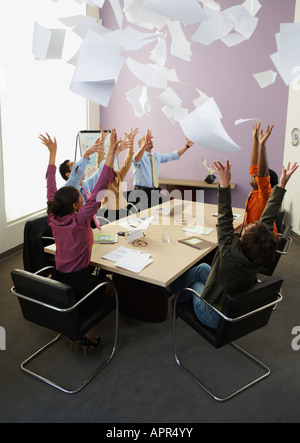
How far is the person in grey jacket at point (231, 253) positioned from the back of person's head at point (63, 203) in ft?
3.16

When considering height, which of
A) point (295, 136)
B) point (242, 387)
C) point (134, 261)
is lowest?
point (242, 387)

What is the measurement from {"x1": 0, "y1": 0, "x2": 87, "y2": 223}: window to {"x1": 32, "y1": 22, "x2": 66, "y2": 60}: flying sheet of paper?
9.78 feet

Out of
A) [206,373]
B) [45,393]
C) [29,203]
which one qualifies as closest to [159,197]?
[29,203]

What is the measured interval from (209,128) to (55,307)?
1.34 metres

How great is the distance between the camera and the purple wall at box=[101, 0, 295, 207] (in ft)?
Answer: 17.6

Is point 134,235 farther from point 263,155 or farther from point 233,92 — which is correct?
point 233,92

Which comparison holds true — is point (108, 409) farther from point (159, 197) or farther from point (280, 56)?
point (159, 197)

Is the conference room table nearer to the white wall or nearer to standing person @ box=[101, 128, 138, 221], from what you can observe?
standing person @ box=[101, 128, 138, 221]

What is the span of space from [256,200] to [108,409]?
1.88 metres

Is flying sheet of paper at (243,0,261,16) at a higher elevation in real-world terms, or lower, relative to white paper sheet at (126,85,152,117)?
higher

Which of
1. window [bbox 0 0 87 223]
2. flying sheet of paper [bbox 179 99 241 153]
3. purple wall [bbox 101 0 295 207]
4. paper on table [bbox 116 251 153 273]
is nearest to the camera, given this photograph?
flying sheet of paper [bbox 179 99 241 153]

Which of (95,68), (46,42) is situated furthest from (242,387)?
(46,42)

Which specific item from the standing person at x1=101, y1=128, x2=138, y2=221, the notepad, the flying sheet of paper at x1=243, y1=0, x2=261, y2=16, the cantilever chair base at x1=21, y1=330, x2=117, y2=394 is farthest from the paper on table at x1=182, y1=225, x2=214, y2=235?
the flying sheet of paper at x1=243, y1=0, x2=261, y2=16

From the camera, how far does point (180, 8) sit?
1446mm
